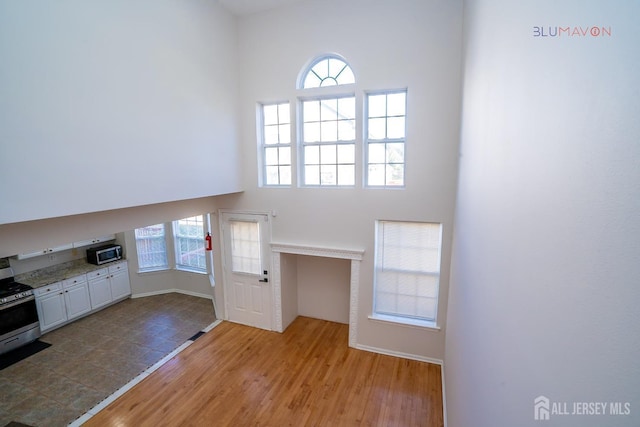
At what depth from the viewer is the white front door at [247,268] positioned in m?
5.47

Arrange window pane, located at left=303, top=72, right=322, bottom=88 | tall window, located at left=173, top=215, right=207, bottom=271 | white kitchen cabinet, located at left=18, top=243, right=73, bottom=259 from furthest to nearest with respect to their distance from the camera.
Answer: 1. tall window, located at left=173, top=215, right=207, bottom=271
2. white kitchen cabinet, located at left=18, top=243, right=73, bottom=259
3. window pane, located at left=303, top=72, right=322, bottom=88

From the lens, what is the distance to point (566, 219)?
716 millimetres

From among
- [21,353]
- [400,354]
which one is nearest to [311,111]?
[400,354]

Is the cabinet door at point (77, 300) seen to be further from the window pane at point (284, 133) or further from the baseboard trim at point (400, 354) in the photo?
the baseboard trim at point (400, 354)

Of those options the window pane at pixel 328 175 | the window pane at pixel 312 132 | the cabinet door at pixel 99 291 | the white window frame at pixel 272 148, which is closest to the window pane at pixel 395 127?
the window pane at pixel 328 175

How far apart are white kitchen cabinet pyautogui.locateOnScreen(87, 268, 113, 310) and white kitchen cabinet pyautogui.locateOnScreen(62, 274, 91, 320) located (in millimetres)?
83

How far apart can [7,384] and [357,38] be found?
7.60 meters

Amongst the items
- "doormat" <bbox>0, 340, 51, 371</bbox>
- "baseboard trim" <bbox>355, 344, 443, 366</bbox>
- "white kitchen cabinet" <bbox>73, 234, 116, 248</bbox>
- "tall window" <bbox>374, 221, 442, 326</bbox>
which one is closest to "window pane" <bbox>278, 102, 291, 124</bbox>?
"tall window" <bbox>374, 221, 442, 326</bbox>

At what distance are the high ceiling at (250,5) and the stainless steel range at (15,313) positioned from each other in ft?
21.2

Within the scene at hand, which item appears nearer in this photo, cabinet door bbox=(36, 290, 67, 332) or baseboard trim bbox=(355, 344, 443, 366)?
baseboard trim bbox=(355, 344, 443, 366)

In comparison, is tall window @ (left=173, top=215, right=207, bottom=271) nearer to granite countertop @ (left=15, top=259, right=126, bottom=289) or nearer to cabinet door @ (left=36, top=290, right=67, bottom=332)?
granite countertop @ (left=15, top=259, right=126, bottom=289)

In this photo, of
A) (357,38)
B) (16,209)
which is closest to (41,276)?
(16,209)

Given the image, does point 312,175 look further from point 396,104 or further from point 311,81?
point 396,104

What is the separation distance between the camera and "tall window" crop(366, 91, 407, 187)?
4.45 m
